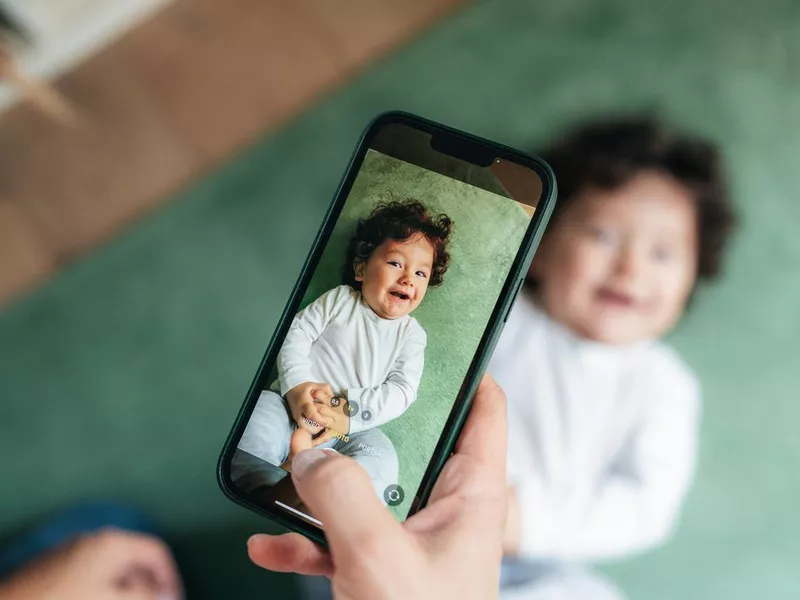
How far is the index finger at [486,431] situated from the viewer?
1.30 ft

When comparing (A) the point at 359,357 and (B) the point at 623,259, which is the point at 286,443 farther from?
(B) the point at 623,259

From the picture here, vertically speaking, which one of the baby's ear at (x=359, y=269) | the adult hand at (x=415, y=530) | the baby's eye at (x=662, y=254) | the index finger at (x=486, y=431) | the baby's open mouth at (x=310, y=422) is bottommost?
the adult hand at (x=415, y=530)

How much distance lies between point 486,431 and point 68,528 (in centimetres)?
59

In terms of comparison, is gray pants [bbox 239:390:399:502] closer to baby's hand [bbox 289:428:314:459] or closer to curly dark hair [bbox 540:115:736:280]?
baby's hand [bbox 289:428:314:459]

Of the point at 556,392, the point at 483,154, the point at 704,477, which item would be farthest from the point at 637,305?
the point at 483,154

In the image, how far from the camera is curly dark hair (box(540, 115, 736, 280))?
2.46 ft

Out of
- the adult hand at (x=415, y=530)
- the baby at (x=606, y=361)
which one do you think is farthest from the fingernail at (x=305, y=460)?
the baby at (x=606, y=361)

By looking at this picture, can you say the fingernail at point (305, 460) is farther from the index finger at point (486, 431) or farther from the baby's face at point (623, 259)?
the baby's face at point (623, 259)

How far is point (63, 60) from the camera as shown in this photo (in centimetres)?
82

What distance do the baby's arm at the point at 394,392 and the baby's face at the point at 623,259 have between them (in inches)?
14.9

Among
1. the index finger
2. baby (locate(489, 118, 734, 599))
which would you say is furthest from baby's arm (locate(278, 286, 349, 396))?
baby (locate(489, 118, 734, 599))

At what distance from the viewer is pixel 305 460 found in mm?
361

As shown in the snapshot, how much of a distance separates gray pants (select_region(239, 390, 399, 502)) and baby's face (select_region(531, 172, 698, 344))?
408 millimetres

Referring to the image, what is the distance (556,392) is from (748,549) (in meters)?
0.31
